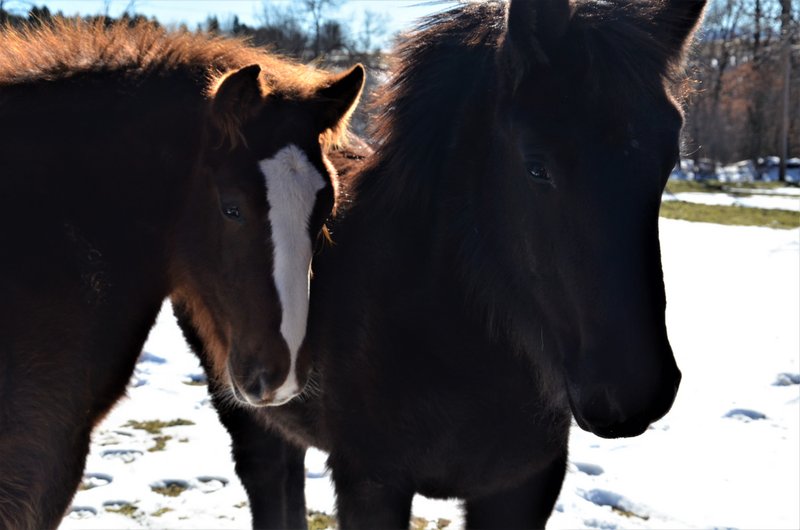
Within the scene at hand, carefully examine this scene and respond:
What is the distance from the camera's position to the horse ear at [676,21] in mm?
2475

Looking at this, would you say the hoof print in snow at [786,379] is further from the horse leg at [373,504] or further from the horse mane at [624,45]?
the horse leg at [373,504]

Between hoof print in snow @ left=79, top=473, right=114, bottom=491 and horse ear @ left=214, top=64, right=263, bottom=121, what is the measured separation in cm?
271

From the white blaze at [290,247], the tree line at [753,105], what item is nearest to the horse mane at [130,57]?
the white blaze at [290,247]

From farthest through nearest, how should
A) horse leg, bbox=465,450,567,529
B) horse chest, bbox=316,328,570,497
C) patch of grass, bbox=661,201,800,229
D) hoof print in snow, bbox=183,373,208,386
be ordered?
patch of grass, bbox=661,201,800,229 < hoof print in snow, bbox=183,373,208,386 < horse leg, bbox=465,450,567,529 < horse chest, bbox=316,328,570,497

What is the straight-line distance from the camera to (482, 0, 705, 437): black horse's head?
79.7 inches

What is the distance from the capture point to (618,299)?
6.73 feet

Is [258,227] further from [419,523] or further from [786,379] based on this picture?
[786,379]

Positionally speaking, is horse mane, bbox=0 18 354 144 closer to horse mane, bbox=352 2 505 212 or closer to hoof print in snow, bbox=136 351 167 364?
horse mane, bbox=352 2 505 212

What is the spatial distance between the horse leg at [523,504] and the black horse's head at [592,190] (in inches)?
27.0

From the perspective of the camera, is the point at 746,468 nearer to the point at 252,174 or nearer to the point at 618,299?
the point at 618,299

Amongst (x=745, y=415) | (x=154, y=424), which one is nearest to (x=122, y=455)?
(x=154, y=424)

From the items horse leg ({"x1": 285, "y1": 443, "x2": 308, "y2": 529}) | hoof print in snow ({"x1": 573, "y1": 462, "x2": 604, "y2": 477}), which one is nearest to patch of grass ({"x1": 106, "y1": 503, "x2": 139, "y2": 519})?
horse leg ({"x1": 285, "y1": 443, "x2": 308, "y2": 529})

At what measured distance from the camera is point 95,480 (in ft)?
14.2

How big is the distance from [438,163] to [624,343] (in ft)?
3.33
